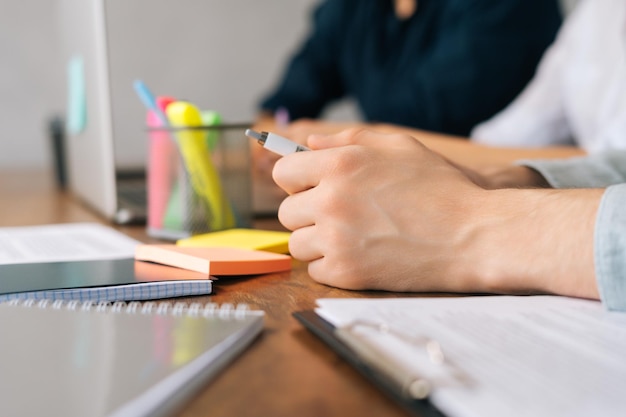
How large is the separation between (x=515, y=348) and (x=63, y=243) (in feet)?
1.79

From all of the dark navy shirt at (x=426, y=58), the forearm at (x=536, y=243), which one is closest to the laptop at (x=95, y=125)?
the forearm at (x=536, y=243)

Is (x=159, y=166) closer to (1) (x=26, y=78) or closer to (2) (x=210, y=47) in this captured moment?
(1) (x=26, y=78)

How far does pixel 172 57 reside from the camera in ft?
8.51

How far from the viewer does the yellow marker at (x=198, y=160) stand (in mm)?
799

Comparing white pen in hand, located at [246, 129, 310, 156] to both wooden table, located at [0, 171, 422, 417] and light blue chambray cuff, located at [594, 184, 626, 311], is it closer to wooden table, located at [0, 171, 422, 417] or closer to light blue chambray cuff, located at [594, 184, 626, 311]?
wooden table, located at [0, 171, 422, 417]

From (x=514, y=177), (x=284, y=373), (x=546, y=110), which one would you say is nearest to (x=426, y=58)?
(x=546, y=110)

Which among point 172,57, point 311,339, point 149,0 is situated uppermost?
point 149,0

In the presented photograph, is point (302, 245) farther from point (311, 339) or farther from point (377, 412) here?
point (377, 412)

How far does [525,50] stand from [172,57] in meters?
1.29

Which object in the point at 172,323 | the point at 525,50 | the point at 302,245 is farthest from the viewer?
the point at 525,50

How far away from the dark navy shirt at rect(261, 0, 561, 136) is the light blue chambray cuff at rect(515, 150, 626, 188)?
1.17 metres

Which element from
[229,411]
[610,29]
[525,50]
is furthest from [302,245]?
[525,50]

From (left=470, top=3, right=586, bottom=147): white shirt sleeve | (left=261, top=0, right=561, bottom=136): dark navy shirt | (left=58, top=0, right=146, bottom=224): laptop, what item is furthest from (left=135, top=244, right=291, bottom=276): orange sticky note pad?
(left=261, top=0, right=561, bottom=136): dark navy shirt

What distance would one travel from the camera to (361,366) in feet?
1.22
